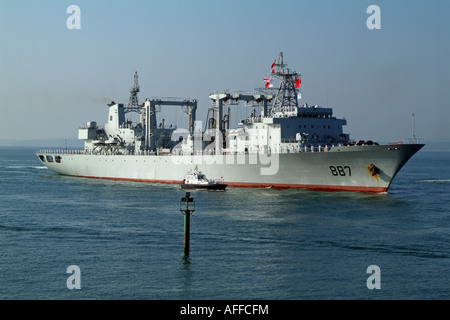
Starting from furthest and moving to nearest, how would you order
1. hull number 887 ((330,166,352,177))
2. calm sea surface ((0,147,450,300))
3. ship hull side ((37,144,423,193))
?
hull number 887 ((330,166,352,177)), ship hull side ((37,144,423,193)), calm sea surface ((0,147,450,300))

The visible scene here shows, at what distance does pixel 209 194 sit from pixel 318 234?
60.6 feet

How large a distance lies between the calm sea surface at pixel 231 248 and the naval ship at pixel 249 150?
325cm

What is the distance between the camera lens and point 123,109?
237 ft

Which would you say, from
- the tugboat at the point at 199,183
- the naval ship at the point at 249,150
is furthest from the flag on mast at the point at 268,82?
the tugboat at the point at 199,183

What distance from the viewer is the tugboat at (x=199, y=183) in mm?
49531

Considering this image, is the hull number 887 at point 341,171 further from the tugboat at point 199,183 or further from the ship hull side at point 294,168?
the tugboat at point 199,183

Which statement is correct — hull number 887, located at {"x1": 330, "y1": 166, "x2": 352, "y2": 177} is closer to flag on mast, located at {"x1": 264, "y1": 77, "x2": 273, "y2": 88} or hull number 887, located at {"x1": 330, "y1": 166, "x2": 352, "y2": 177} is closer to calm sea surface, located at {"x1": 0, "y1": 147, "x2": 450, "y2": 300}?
calm sea surface, located at {"x1": 0, "y1": 147, "x2": 450, "y2": 300}

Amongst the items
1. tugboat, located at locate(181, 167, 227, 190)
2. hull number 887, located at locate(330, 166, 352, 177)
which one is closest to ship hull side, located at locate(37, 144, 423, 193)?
hull number 887, located at locate(330, 166, 352, 177)

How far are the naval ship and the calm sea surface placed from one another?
325cm

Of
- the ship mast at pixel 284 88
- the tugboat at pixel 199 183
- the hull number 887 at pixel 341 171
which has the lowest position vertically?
the tugboat at pixel 199 183

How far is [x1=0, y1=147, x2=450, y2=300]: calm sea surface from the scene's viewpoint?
67.1 feet

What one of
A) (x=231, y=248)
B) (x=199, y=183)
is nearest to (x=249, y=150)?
(x=199, y=183)

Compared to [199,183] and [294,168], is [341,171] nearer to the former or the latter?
[294,168]
